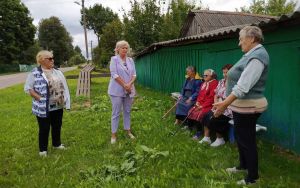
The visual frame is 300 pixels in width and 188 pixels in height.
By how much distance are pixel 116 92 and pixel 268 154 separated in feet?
9.23

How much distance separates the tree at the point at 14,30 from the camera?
5366 cm

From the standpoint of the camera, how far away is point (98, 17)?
7331 centimetres

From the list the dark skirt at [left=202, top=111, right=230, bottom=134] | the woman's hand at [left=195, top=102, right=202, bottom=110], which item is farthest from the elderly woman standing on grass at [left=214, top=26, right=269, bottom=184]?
the woman's hand at [left=195, top=102, right=202, bottom=110]

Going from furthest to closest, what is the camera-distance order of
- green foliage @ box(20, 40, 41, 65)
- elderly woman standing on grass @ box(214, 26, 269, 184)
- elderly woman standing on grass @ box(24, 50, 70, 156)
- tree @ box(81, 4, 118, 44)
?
tree @ box(81, 4, 118, 44) → green foliage @ box(20, 40, 41, 65) → elderly woman standing on grass @ box(24, 50, 70, 156) → elderly woman standing on grass @ box(214, 26, 269, 184)

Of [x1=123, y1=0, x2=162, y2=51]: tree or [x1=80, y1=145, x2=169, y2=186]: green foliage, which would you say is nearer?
[x1=80, y1=145, x2=169, y2=186]: green foliage

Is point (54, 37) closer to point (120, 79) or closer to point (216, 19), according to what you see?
point (216, 19)

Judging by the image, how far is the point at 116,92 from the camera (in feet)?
22.7

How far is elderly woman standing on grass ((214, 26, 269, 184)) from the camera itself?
13.5 feet

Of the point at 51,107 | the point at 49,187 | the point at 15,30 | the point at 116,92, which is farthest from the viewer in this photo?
the point at 15,30

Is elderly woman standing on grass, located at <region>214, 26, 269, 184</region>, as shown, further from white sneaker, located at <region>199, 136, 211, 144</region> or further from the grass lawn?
white sneaker, located at <region>199, 136, 211, 144</region>

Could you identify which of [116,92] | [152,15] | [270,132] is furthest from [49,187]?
[152,15]

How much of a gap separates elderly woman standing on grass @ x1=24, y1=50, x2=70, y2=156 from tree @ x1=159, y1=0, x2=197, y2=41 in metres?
22.0

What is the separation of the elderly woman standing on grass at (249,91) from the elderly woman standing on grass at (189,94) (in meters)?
3.35

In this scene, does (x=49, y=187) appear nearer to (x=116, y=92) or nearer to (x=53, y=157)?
(x=53, y=157)
